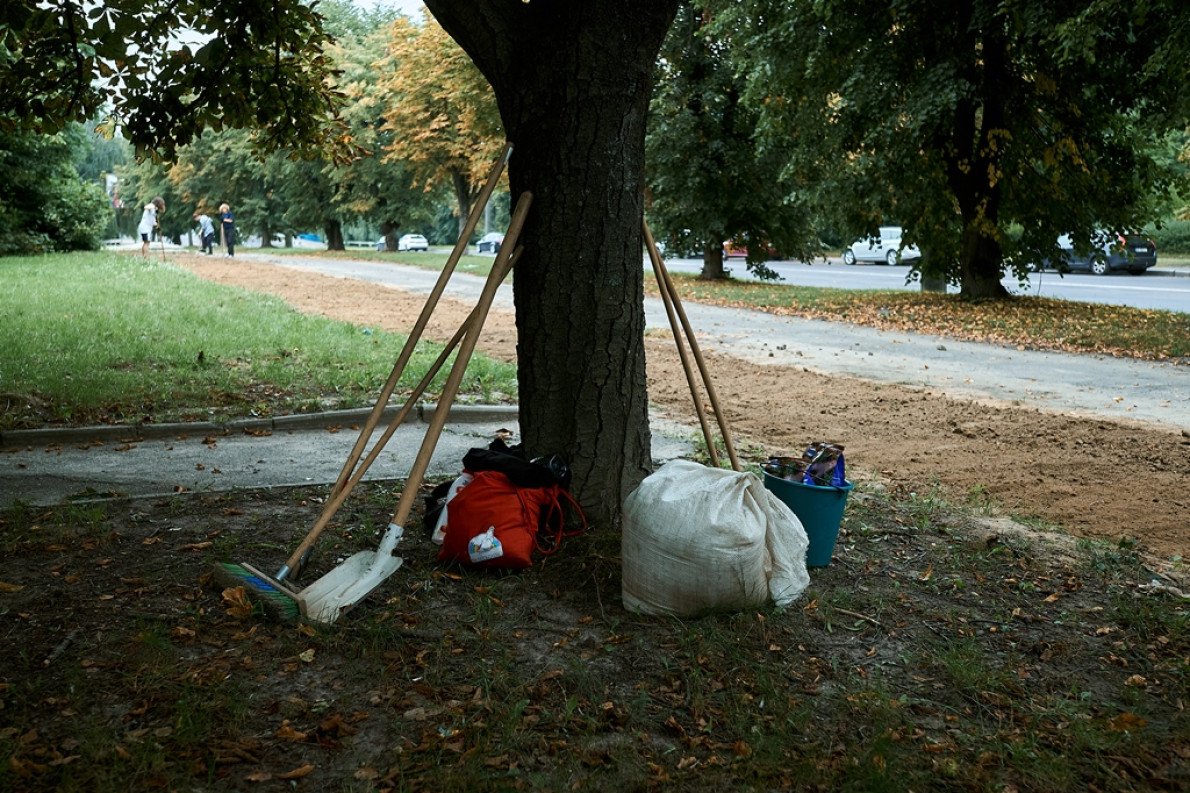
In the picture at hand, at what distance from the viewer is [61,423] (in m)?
7.48

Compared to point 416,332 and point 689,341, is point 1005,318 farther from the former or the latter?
point 416,332

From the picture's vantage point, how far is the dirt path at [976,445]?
5.79 meters

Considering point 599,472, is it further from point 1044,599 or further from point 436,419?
point 1044,599

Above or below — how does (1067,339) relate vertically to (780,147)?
below

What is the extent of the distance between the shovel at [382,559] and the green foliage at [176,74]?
3.32m

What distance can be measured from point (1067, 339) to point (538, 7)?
35.2ft

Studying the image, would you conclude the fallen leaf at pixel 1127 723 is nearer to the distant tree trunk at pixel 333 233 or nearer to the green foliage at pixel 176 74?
the green foliage at pixel 176 74

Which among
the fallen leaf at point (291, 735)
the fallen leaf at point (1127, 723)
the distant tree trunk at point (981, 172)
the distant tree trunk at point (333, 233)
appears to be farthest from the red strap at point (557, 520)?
the distant tree trunk at point (333, 233)

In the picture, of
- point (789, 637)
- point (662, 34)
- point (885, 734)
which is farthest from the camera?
point (662, 34)

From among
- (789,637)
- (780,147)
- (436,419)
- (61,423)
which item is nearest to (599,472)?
(436,419)

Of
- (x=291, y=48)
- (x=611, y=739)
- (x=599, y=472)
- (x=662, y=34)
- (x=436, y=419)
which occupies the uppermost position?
(x=291, y=48)

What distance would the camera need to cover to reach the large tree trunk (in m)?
4.65

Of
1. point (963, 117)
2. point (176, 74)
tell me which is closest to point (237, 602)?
point (176, 74)

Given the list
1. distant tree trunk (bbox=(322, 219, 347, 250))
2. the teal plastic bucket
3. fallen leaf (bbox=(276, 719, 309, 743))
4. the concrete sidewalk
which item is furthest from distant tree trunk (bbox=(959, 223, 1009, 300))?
distant tree trunk (bbox=(322, 219, 347, 250))
